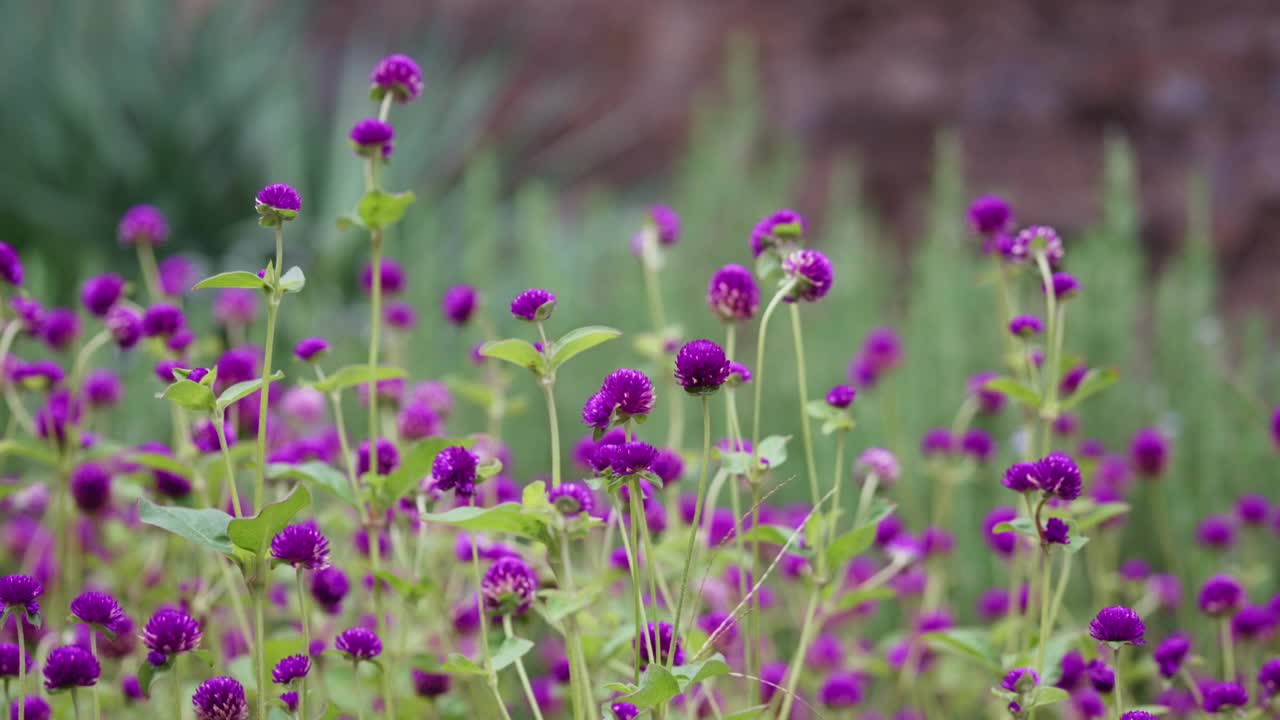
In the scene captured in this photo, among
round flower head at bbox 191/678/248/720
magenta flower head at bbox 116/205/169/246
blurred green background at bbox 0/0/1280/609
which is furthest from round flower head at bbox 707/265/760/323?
blurred green background at bbox 0/0/1280/609

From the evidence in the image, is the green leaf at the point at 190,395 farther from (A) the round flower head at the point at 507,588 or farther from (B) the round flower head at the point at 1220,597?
(B) the round flower head at the point at 1220,597

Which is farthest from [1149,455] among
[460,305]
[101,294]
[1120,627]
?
[101,294]

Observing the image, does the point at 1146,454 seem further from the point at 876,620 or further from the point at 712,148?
the point at 712,148

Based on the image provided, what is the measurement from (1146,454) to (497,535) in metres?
0.95

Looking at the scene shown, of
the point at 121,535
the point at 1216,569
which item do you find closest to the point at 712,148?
the point at 1216,569

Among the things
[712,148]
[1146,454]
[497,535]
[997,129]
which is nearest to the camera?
[497,535]

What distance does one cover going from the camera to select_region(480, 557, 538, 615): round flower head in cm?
101

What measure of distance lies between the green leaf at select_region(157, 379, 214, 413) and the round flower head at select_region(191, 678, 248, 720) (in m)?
0.21

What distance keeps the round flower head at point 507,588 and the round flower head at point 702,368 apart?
0.23 m

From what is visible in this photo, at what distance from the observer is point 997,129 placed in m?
4.41

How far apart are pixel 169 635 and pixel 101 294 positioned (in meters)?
0.55

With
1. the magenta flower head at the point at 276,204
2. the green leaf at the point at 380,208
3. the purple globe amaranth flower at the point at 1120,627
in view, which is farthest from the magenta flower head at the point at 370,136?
the purple globe amaranth flower at the point at 1120,627

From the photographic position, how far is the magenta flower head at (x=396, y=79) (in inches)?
44.2

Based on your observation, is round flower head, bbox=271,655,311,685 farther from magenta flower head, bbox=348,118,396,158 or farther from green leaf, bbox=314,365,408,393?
magenta flower head, bbox=348,118,396,158
